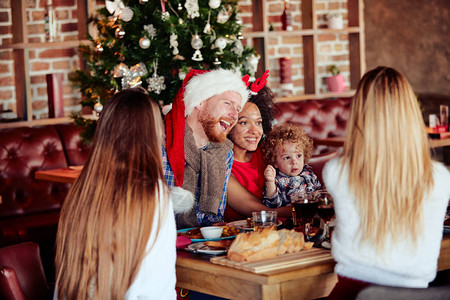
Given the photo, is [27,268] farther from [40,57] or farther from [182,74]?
[40,57]

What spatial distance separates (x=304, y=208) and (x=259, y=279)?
0.62 meters

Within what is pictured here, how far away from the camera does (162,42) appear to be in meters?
4.41

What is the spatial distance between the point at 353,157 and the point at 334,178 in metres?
0.09

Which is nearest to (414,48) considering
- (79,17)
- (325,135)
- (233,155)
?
(325,135)

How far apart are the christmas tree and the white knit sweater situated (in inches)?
98.6

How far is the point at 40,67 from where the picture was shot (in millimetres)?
5570

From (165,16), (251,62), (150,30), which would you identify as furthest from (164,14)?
(251,62)

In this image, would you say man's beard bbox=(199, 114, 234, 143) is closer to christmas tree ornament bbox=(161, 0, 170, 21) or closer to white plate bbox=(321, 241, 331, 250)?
white plate bbox=(321, 241, 331, 250)

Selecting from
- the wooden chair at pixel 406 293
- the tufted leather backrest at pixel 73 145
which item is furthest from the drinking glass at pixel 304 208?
the tufted leather backrest at pixel 73 145

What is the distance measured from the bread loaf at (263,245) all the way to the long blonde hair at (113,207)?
301mm

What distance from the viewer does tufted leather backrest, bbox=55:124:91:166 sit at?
5164mm

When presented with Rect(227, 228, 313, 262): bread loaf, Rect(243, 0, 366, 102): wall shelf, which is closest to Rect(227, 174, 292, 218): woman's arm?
Rect(227, 228, 313, 262): bread loaf

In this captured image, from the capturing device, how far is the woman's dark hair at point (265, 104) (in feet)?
12.8

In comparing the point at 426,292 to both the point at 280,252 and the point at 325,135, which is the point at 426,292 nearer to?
the point at 280,252
